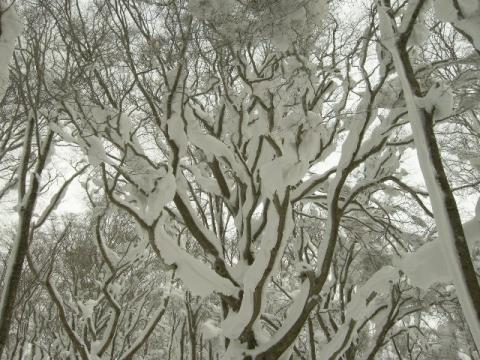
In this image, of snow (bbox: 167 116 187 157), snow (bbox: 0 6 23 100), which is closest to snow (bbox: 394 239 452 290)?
snow (bbox: 167 116 187 157)

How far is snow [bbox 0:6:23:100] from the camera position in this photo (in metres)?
3.44

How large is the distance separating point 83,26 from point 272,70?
8.53ft

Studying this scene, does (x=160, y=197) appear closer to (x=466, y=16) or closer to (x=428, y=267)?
(x=428, y=267)

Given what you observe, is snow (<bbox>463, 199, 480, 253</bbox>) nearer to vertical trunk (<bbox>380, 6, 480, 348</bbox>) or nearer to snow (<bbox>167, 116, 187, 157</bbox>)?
vertical trunk (<bbox>380, 6, 480, 348</bbox>)

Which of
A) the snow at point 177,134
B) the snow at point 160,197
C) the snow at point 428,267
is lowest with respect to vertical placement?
the snow at point 428,267

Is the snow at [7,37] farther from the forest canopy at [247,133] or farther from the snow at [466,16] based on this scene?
the snow at [466,16]

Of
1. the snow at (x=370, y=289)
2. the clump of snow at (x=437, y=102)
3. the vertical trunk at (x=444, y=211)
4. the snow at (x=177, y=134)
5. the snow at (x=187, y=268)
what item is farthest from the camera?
the snow at (x=370, y=289)

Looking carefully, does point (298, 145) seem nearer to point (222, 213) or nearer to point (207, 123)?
point (207, 123)

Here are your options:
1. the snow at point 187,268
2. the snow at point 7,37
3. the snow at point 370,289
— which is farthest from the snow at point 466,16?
the snow at point 7,37

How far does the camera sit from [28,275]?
10.9 metres

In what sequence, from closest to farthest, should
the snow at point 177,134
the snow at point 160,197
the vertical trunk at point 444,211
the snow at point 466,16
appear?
the vertical trunk at point 444,211, the snow at point 466,16, the snow at point 160,197, the snow at point 177,134

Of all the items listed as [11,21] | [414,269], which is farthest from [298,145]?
[11,21]

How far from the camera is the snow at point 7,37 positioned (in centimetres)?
344

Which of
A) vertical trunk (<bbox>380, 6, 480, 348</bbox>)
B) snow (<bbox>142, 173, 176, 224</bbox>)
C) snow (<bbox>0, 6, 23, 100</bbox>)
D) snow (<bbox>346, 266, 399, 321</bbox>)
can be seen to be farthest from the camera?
snow (<bbox>346, 266, 399, 321</bbox>)
